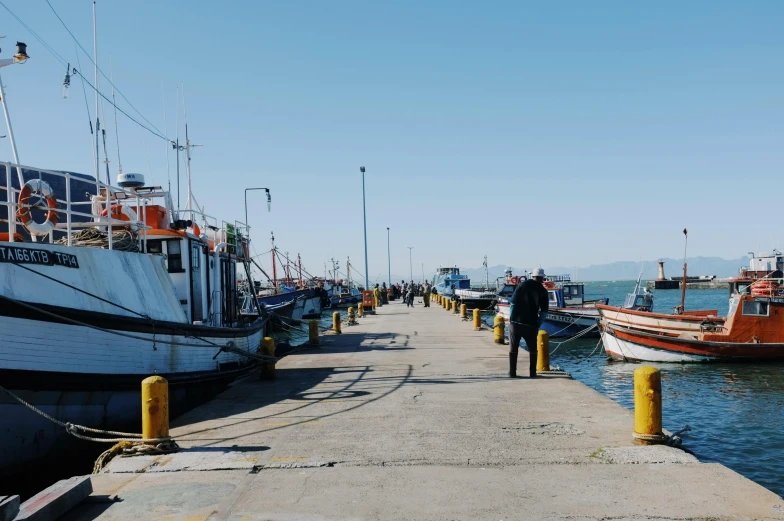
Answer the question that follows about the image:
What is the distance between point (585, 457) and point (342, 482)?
2491mm

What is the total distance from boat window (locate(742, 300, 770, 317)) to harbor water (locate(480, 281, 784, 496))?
169cm

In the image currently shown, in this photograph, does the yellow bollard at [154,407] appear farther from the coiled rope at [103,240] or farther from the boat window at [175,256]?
the boat window at [175,256]

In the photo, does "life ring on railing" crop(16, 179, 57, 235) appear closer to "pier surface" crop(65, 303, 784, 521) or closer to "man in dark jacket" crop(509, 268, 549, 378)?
"pier surface" crop(65, 303, 784, 521)

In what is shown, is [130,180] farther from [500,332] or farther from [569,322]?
[569,322]

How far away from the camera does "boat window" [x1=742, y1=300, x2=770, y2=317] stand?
21516 millimetres

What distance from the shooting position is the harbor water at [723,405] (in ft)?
37.5

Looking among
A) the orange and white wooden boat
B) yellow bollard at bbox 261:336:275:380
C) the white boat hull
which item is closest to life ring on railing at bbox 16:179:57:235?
yellow bollard at bbox 261:336:275:380

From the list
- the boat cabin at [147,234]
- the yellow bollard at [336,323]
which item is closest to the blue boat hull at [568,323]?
the yellow bollard at [336,323]

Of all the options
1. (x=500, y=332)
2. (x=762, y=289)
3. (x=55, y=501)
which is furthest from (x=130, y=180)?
(x=762, y=289)

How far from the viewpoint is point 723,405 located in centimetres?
1588

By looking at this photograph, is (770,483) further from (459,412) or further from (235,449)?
(235,449)

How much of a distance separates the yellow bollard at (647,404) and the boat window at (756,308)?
17.1 m

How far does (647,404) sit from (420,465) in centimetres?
258

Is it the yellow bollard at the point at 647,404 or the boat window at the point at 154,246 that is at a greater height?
the boat window at the point at 154,246
